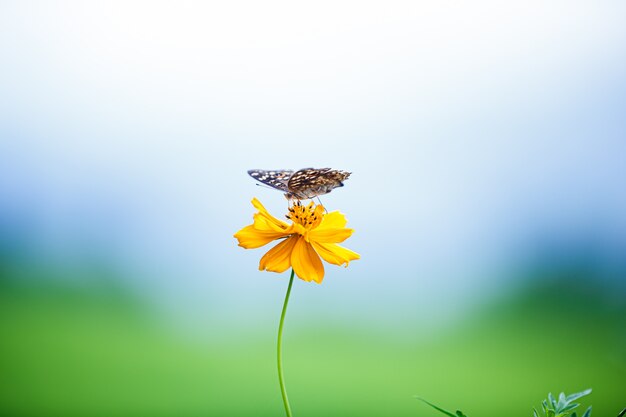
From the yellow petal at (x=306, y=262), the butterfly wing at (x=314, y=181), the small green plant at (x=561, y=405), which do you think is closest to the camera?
the small green plant at (x=561, y=405)

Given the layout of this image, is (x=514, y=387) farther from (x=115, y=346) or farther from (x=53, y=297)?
(x=53, y=297)

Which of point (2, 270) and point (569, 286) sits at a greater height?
point (2, 270)

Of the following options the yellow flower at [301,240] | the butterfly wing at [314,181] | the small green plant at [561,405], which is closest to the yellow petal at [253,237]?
the yellow flower at [301,240]

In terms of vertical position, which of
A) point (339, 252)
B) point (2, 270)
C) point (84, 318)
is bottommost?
point (339, 252)

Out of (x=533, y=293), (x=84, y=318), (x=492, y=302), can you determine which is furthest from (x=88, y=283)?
(x=533, y=293)

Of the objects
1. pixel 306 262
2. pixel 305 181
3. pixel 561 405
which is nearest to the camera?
pixel 561 405

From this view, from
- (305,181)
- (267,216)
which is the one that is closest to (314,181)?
(305,181)

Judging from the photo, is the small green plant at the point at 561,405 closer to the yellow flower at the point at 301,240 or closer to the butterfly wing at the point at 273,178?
the yellow flower at the point at 301,240

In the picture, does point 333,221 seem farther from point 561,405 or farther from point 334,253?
point 561,405
